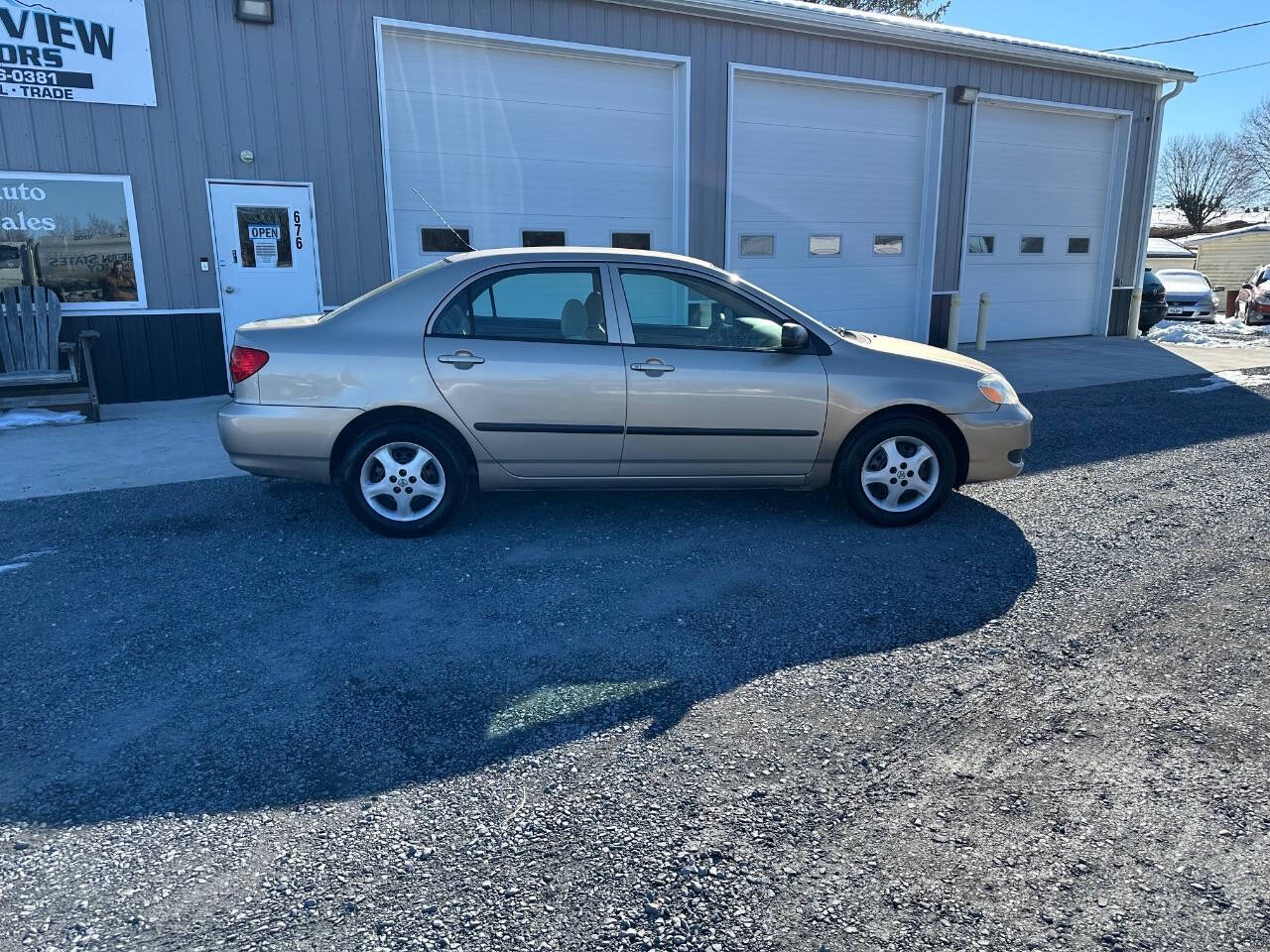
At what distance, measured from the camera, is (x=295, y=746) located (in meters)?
3.02

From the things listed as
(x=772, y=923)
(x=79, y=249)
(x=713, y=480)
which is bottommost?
(x=772, y=923)

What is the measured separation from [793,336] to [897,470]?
1.02 m

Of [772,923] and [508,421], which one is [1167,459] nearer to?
[508,421]

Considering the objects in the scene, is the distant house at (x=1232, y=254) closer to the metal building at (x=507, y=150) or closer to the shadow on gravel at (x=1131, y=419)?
the metal building at (x=507, y=150)

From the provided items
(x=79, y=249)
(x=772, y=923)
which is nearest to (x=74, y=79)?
(x=79, y=249)

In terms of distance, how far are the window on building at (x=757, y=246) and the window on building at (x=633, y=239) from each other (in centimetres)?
131

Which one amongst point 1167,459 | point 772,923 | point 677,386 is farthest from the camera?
point 1167,459

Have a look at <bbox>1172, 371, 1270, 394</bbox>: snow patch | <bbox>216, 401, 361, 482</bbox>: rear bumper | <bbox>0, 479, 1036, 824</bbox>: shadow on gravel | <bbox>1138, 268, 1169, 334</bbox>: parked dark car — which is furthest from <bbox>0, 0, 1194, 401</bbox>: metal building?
<bbox>216, 401, 361, 482</bbox>: rear bumper

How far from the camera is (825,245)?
1269cm

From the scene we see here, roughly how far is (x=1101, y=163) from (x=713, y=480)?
13.6 meters

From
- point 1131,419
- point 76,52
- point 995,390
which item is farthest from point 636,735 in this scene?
point 76,52

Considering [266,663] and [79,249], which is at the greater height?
[79,249]

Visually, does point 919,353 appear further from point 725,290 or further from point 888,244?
point 888,244

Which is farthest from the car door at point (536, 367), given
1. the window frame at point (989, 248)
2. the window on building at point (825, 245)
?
the window frame at point (989, 248)
